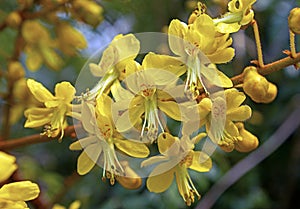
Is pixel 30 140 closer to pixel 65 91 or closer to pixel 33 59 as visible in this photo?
pixel 65 91

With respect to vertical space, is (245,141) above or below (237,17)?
below

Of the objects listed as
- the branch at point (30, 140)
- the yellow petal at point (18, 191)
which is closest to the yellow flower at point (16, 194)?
the yellow petal at point (18, 191)

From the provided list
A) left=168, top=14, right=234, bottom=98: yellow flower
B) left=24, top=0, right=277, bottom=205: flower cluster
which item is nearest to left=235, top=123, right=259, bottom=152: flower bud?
left=24, top=0, right=277, bottom=205: flower cluster

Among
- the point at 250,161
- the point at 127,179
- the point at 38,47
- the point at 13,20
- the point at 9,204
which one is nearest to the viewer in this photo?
the point at 9,204

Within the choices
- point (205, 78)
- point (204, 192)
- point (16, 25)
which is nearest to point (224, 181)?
point (204, 192)

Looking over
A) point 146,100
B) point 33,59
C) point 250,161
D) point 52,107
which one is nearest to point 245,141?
point 146,100

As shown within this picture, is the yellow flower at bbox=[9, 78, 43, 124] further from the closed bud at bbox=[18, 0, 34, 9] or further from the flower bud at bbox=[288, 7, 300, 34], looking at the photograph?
the flower bud at bbox=[288, 7, 300, 34]

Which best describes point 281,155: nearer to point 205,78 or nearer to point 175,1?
point 175,1
